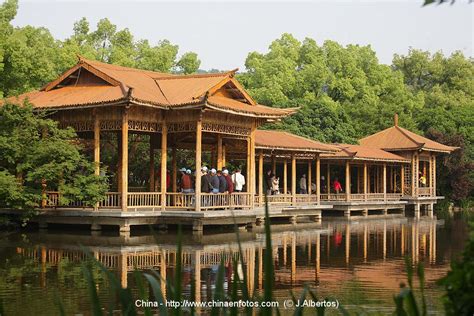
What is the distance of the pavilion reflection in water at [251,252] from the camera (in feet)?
39.5

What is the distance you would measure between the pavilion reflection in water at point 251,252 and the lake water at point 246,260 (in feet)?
0.06

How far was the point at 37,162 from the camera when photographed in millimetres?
19469

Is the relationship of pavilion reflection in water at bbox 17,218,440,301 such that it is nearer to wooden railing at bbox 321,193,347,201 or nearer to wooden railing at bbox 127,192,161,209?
wooden railing at bbox 127,192,161,209

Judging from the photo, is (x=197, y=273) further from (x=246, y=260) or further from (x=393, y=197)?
(x=393, y=197)

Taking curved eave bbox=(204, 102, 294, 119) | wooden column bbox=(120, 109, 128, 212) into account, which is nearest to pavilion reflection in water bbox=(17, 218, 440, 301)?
wooden column bbox=(120, 109, 128, 212)

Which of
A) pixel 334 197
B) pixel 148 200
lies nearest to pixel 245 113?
pixel 148 200

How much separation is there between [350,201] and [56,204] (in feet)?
53.0

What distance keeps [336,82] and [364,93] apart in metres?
2.29

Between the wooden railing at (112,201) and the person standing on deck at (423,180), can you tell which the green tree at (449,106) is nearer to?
the person standing on deck at (423,180)

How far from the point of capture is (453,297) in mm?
2730

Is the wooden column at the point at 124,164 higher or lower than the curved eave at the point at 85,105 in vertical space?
lower

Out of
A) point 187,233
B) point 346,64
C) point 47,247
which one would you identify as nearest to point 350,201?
point 187,233

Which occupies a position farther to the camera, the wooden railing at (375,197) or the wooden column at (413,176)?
the wooden column at (413,176)

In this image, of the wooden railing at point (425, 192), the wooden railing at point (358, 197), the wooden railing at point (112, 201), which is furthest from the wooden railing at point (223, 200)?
the wooden railing at point (425, 192)
